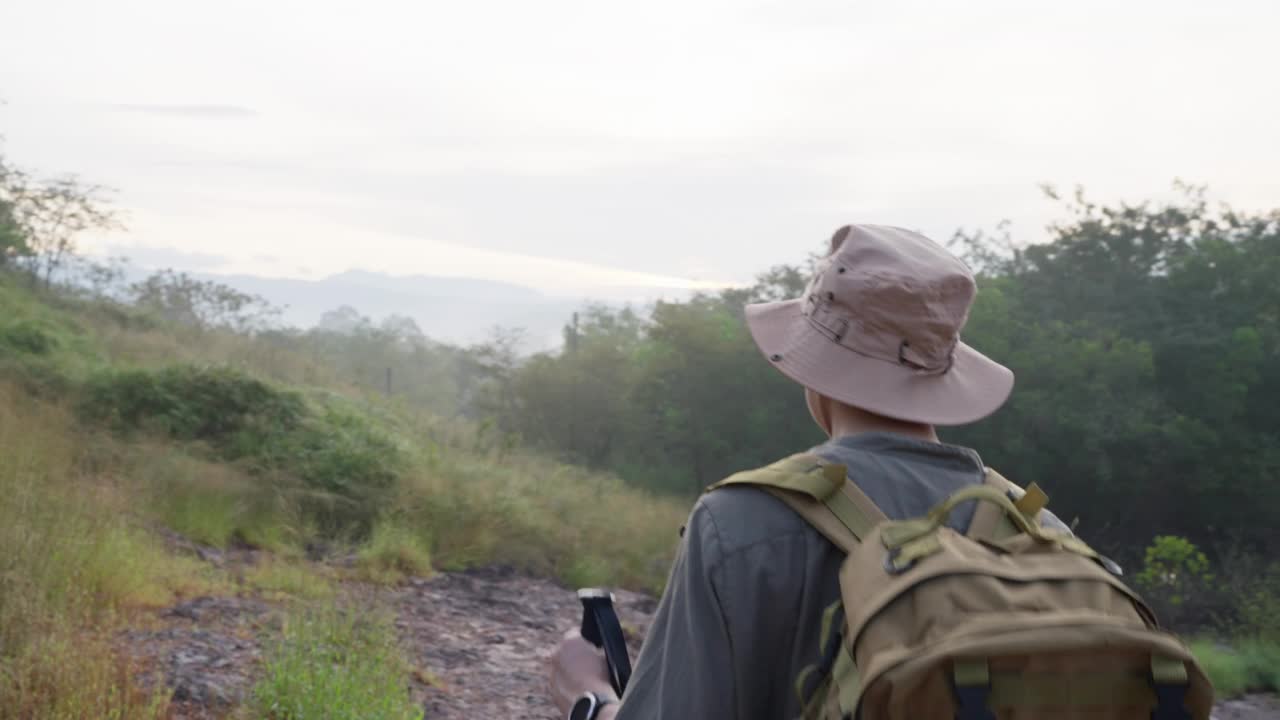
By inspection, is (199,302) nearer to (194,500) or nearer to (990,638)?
(194,500)

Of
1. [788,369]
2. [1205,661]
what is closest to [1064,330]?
[1205,661]

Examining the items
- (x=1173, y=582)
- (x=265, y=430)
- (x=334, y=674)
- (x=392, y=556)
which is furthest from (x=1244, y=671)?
(x=265, y=430)

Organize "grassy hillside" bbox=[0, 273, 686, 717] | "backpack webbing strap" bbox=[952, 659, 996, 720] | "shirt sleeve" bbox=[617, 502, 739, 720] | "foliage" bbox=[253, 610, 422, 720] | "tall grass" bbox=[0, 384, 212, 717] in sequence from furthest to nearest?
1. "grassy hillside" bbox=[0, 273, 686, 717]
2. "foliage" bbox=[253, 610, 422, 720]
3. "tall grass" bbox=[0, 384, 212, 717]
4. "shirt sleeve" bbox=[617, 502, 739, 720]
5. "backpack webbing strap" bbox=[952, 659, 996, 720]

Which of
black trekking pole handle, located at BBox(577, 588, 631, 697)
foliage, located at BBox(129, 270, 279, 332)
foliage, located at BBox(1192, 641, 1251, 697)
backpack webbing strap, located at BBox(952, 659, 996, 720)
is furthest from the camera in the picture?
foliage, located at BBox(129, 270, 279, 332)

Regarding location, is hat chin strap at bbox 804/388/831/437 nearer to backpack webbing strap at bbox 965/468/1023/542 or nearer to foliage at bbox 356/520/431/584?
backpack webbing strap at bbox 965/468/1023/542

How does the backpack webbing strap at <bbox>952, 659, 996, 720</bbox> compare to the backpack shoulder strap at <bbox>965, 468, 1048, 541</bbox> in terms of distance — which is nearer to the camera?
the backpack webbing strap at <bbox>952, 659, 996, 720</bbox>

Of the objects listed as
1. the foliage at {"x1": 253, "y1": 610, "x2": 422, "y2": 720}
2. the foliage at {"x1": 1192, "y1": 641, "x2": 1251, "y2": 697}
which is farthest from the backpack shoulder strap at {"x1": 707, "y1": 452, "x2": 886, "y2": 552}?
the foliage at {"x1": 1192, "y1": 641, "x2": 1251, "y2": 697}

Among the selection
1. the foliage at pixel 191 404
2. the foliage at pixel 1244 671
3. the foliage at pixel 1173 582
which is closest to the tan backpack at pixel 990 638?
the foliage at pixel 1244 671

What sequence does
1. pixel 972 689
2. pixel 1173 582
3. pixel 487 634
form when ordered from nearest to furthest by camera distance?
pixel 972 689 < pixel 487 634 < pixel 1173 582

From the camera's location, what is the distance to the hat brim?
164 centimetres

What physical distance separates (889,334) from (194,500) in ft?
31.5

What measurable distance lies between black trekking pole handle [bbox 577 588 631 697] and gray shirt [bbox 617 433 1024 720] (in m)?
0.27

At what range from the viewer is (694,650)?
1.46m

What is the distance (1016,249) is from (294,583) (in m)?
18.3
